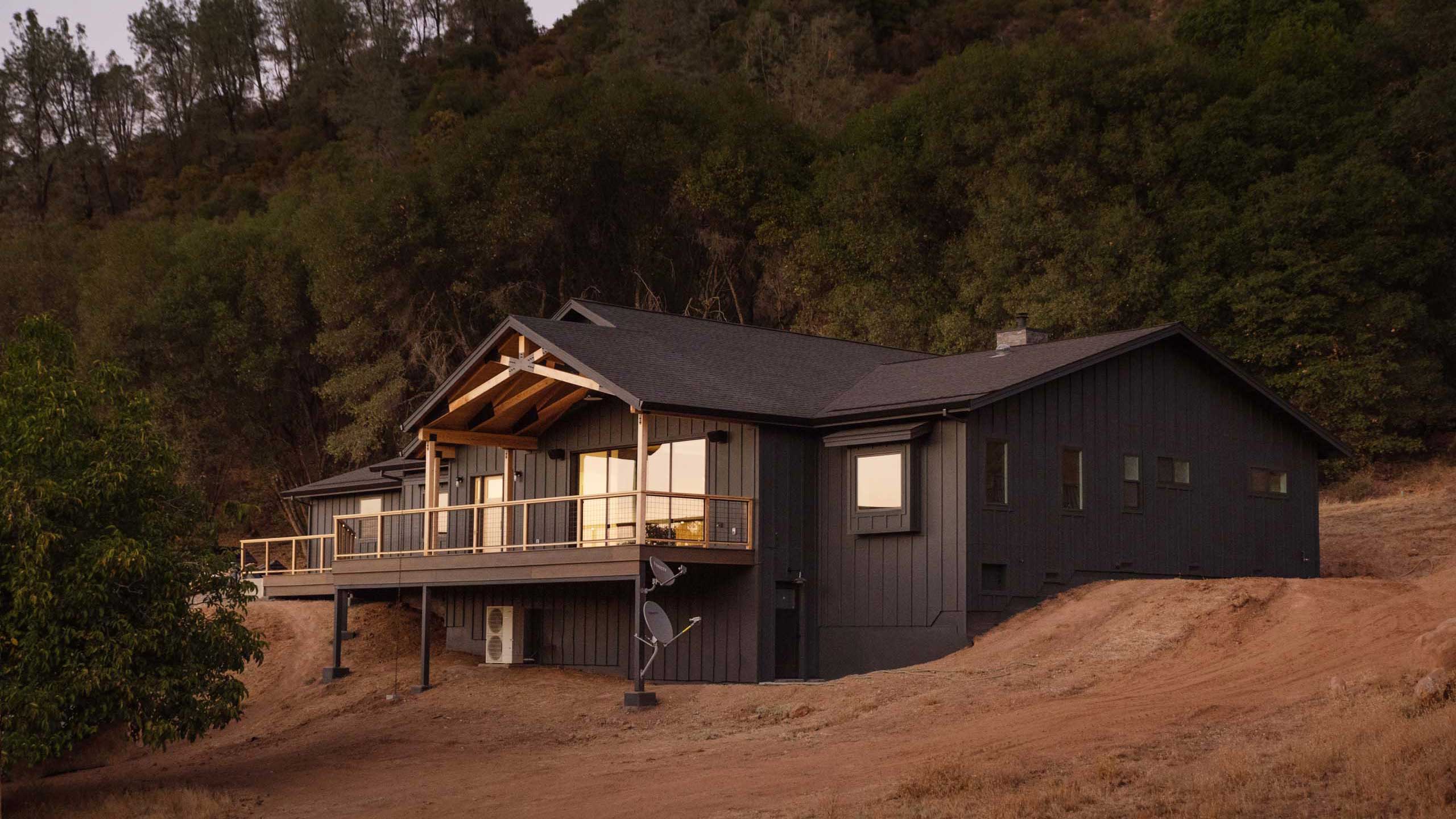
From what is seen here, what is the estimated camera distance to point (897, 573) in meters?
23.8

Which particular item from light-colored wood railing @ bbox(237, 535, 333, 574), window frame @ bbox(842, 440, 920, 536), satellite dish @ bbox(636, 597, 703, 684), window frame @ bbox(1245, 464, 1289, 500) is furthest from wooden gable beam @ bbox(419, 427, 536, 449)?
window frame @ bbox(1245, 464, 1289, 500)

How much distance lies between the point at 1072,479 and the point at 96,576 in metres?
15.0

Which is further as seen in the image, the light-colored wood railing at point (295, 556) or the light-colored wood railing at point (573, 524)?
the light-colored wood railing at point (295, 556)

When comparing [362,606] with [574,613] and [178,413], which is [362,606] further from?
[178,413]

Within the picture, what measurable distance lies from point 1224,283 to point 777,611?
21.3 metres

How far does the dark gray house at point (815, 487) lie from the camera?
23.5m

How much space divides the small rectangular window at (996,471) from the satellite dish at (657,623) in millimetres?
5363

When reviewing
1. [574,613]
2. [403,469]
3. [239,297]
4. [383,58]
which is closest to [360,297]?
[239,297]

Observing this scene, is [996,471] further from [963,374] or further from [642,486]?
[642,486]

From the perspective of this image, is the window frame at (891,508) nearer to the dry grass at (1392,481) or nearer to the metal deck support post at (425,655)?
the metal deck support post at (425,655)

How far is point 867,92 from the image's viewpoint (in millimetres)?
63781

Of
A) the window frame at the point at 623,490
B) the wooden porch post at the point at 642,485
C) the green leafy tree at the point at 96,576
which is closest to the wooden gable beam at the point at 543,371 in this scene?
the wooden porch post at the point at 642,485

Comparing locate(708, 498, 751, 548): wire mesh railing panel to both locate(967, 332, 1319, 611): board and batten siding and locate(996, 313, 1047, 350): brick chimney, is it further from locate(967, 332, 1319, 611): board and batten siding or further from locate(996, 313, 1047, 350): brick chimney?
locate(996, 313, 1047, 350): brick chimney

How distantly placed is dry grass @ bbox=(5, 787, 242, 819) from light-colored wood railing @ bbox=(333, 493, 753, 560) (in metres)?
6.86
